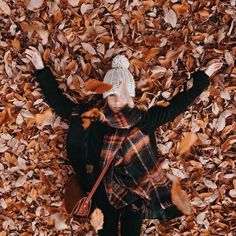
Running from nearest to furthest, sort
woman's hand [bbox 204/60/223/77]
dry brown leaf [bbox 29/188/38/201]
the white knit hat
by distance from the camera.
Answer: the white knit hat, woman's hand [bbox 204/60/223/77], dry brown leaf [bbox 29/188/38/201]

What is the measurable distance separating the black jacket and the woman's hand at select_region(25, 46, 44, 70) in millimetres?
21

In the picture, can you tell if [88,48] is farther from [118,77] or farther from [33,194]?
[33,194]

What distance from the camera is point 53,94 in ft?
6.11

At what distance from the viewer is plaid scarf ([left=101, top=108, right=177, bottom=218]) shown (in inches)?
71.0

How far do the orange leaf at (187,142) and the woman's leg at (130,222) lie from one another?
0.29 meters

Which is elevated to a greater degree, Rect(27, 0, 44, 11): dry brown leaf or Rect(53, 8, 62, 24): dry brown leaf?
Rect(27, 0, 44, 11): dry brown leaf

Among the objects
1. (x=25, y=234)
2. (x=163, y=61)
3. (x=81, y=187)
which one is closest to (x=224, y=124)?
(x=163, y=61)

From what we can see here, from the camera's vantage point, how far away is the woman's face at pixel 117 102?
5.79 feet

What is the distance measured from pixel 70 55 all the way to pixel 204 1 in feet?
1.76

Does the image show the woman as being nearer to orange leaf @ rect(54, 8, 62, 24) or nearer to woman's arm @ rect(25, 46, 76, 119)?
woman's arm @ rect(25, 46, 76, 119)

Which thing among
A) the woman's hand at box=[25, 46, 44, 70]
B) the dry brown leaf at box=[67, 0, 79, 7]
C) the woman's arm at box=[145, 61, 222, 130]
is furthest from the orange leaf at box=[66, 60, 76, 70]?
the woman's arm at box=[145, 61, 222, 130]

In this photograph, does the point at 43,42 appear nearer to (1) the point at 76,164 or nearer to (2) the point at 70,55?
(2) the point at 70,55

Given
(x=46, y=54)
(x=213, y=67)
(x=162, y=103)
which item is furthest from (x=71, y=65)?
(x=213, y=67)

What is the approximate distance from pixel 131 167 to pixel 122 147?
0.27ft
